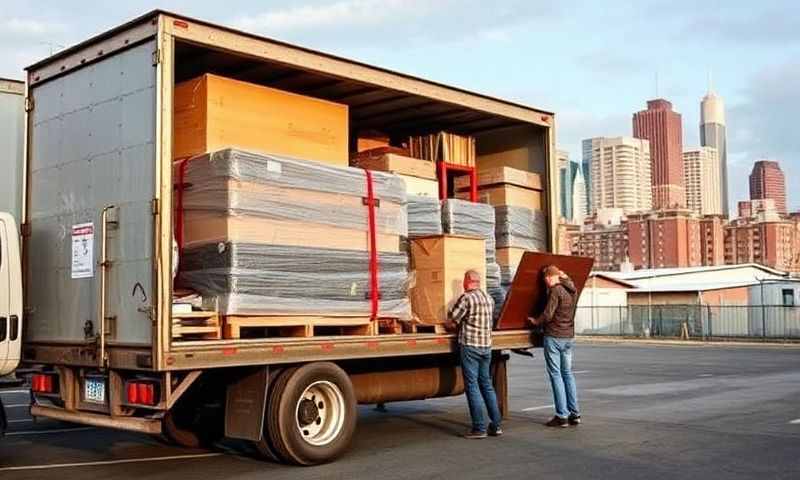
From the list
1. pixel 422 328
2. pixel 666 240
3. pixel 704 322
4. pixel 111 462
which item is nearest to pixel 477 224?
pixel 422 328

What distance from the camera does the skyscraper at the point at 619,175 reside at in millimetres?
184625

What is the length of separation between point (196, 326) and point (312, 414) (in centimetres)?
152

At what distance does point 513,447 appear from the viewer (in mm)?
9039

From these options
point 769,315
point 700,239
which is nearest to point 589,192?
point 700,239

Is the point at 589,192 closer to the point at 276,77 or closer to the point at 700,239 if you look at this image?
the point at 700,239

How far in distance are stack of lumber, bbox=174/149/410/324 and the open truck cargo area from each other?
0.21m

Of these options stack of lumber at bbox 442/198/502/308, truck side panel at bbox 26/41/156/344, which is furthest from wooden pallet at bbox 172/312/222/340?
stack of lumber at bbox 442/198/502/308

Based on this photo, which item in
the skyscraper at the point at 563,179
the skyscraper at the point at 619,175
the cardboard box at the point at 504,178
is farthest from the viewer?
the skyscraper at the point at 619,175

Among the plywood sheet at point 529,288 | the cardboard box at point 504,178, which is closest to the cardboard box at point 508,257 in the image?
the plywood sheet at point 529,288

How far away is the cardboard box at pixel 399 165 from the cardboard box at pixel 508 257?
139cm

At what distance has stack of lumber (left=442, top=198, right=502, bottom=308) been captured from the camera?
9.89 meters

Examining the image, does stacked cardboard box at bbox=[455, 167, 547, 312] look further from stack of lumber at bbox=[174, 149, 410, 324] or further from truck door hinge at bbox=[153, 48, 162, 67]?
truck door hinge at bbox=[153, 48, 162, 67]

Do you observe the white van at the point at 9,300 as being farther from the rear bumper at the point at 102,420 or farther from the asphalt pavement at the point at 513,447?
the asphalt pavement at the point at 513,447

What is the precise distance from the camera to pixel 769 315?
1596 inches
